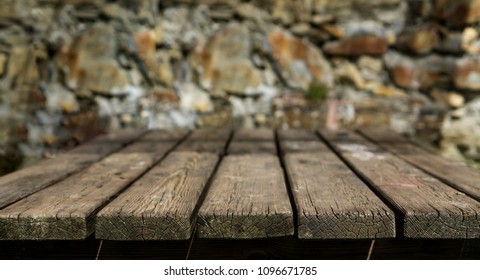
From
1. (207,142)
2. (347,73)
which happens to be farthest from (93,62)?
(347,73)

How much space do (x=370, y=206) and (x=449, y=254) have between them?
0.30 meters

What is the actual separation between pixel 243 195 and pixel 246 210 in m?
0.14

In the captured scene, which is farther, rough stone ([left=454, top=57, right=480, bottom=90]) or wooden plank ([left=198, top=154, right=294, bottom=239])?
rough stone ([left=454, top=57, right=480, bottom=90])

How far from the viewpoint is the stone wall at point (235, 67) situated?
2.76 meters

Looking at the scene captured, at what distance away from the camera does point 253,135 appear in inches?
92.4

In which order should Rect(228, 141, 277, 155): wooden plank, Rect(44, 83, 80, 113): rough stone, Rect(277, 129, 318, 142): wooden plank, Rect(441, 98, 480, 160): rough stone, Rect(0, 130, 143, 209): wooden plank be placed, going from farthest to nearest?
1. Rect(44, 83, 80, 113): rough stone
2. Rect(441, 98, 480, 160): rough stone
3. Rect(277, 129, 318, 142): wooden plank
4. Rect(228, 141, 277, 155): wooden plank
5. Rect(0, 130, 143, 209): wooden plank

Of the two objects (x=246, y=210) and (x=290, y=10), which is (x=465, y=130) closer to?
(x=290, y=10)

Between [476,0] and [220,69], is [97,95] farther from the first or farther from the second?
[476,0]

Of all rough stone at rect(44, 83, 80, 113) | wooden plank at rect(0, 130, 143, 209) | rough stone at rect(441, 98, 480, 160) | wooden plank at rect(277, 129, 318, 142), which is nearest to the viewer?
wooden plank at rect(0, 130, 143, 209)

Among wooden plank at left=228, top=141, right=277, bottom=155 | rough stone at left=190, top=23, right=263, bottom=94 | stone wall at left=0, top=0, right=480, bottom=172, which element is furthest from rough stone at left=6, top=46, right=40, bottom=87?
wooden plank at left=228, top=141, right=277, bottom=155

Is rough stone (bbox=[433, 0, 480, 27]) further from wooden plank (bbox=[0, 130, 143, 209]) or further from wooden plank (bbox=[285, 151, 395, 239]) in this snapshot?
wooden plank (bbox=[0, 130, 143, 209])

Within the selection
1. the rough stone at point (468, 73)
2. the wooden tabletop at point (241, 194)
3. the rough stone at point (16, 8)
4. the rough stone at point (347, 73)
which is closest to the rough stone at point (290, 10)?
the rough stone at point (347, 73)

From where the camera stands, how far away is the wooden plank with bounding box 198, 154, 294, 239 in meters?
1.07

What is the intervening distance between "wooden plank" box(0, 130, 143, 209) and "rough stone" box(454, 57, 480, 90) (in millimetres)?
1728
